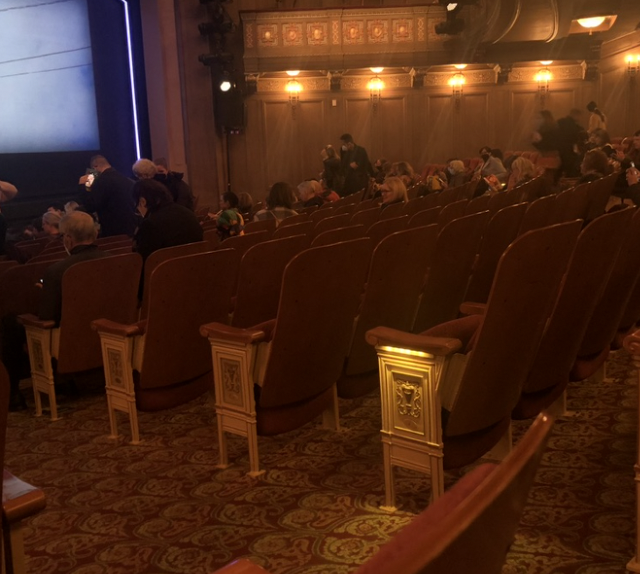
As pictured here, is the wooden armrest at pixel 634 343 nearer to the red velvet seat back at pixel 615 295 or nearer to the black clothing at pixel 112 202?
the red velvet seat back at pixel 615 295

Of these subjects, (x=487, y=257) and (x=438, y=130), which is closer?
(x=487, y=257)

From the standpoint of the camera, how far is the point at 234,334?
2.42 m

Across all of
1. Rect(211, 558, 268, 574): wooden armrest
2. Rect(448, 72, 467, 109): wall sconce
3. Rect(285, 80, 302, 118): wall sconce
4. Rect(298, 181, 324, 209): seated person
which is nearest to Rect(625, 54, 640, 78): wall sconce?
Rect(448, 72, 467, 109): wall sconce

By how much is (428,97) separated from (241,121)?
3.45m

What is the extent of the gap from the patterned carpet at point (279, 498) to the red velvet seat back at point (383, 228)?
28.9 inches

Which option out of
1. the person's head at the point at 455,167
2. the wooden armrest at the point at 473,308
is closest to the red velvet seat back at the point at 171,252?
the wooden armrest at the point at 473,308

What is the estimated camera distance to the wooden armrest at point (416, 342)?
197cm

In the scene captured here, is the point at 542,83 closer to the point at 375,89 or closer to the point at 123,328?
the point at 375,89

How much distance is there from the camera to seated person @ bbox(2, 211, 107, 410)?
10.5 feet

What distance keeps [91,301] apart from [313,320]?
1.30 m

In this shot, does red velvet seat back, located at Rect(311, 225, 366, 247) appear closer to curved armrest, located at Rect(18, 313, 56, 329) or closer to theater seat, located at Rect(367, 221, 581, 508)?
theater seat, located at Rect(367, 221, 581, 508)

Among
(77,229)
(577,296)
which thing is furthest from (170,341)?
(577,296)

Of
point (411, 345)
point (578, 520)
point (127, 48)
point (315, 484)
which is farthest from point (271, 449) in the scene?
point (127, 48)

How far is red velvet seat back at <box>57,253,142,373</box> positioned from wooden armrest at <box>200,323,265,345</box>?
2.82ft
